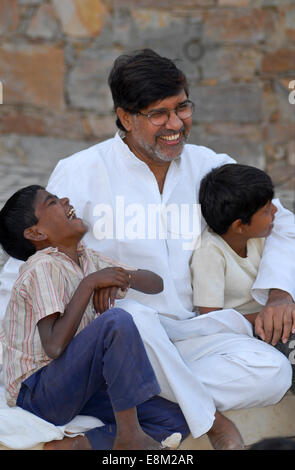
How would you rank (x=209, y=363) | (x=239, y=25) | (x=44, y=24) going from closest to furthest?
(x=209, y=363) < (x=239, y=25) < (x=44, y=24)

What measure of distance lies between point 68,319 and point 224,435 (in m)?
0.69

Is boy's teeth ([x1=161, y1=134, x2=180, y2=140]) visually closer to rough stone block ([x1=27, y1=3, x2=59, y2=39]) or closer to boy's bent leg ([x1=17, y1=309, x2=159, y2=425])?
boy's bent leg ([x1=17, y1=309, x2=159, y2=425])

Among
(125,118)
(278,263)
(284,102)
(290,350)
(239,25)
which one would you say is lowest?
(290,350)

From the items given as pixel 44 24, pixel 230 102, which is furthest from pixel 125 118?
pixel 44 24

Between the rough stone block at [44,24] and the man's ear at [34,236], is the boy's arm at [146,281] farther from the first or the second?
the rough stone block at [44,24]

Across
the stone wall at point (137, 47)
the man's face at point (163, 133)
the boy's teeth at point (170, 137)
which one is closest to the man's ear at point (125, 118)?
the man's face at point (163, 133)

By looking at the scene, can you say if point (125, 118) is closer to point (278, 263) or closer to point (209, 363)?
point (278, 263)

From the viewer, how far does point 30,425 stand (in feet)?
9.05

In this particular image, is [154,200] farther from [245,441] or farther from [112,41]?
[112,41]

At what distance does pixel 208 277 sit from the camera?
3252 millimetres

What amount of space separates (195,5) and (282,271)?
9.83 feet

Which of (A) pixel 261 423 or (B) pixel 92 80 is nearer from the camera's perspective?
(A) pixel 261 423

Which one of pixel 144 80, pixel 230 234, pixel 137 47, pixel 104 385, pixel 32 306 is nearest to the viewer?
pixel 32 306
